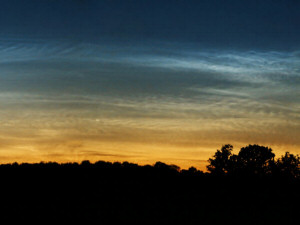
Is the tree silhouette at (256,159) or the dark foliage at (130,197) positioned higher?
the tree silhouette at (256,159)

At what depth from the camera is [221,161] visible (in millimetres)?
110562

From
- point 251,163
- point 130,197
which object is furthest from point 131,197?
point 251,163

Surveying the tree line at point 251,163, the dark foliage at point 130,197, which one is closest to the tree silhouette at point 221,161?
the tree line at point 251,163

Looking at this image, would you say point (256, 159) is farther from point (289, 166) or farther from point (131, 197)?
point (131, 197)

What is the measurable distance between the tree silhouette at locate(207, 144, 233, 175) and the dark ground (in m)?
35.0

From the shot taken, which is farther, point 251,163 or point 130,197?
point 251,163

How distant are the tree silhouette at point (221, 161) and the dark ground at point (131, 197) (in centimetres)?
3496

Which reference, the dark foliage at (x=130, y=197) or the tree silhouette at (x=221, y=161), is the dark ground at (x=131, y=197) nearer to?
the dark foliage at (x=130, y=197)

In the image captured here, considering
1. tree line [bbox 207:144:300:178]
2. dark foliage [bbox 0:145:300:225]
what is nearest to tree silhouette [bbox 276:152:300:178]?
tree line [bbox 207:144:300:178]

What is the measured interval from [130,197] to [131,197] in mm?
126

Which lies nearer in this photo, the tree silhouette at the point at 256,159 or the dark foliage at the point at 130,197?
the dark foliage at the point at 130,197

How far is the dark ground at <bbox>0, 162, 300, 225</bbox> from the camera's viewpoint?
155 feet

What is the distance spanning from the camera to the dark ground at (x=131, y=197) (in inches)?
1863

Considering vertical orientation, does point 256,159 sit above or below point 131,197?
above
